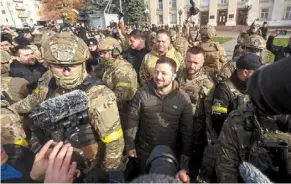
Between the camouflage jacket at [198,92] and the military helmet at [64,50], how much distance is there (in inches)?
73.3

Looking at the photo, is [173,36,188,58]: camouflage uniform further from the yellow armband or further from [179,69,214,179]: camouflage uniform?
the yellow armband

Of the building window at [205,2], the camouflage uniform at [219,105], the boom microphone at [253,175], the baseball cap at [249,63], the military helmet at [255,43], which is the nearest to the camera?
the boom microphone at [253,175]

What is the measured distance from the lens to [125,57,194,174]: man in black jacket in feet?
9.85

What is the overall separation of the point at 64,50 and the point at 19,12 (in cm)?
4372

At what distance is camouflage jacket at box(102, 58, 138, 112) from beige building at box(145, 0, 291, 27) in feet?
103

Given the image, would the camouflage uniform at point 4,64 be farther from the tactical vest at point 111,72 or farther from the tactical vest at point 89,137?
the tactical vest at point 89,137

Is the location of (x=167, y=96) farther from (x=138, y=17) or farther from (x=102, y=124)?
(x=138, y=17)

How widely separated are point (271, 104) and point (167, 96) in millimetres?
2136

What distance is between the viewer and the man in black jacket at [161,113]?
3002mm

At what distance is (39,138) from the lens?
1.93m

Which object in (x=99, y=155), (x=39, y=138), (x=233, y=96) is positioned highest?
(x=39, y=138)

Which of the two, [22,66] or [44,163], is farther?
[22,66]

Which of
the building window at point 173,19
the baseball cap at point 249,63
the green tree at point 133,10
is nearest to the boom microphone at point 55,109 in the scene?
the baseball cap at point 249,63

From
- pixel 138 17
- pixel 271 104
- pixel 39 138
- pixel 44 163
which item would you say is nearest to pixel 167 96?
pixel 39 138
